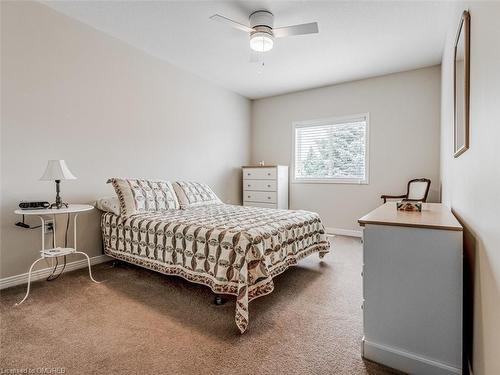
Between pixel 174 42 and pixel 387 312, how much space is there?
11.4ft

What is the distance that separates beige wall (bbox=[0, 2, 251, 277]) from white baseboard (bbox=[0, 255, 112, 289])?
0.21 ft

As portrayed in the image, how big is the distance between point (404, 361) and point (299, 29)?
267cm

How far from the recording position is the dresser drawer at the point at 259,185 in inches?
192

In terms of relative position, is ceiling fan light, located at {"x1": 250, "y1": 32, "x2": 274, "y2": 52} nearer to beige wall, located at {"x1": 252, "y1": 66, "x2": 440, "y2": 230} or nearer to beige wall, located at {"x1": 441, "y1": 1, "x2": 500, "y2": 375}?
beige wall, located at {"x1": 441, "y1": 1, "x2": 500, "y2": 375}

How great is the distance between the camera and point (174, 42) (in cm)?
334

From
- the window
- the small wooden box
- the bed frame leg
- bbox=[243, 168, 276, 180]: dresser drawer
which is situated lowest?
the bed frame leg

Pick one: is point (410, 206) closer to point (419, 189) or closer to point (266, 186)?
point (419, 189)

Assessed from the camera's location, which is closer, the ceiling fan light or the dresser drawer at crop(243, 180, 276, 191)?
the ceiling fan light

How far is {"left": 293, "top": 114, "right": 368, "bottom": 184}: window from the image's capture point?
15.0ft

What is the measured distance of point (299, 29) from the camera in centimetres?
258

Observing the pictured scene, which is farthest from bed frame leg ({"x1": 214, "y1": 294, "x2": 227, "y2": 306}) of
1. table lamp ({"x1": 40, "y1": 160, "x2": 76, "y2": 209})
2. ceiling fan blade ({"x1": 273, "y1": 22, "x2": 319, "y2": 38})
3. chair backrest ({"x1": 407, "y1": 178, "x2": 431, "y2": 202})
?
chair backrest ({"x1": 407, "y1": 178, "x2": 431, "y2": 202})

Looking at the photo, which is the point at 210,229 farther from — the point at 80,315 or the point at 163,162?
the point at 163,162

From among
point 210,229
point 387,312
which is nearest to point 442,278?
point 387,312

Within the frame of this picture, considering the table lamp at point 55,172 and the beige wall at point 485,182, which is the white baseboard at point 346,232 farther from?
the table lamp at point 55,172
